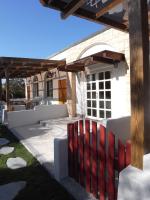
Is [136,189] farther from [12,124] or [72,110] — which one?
[72,110]

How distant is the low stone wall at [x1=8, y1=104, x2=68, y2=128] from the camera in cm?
1029

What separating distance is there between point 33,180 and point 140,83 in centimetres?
316

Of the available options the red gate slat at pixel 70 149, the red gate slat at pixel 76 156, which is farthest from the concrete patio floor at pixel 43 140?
the red gate slat at pixel 76 156

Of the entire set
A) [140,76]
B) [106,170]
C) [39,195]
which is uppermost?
[140,76]

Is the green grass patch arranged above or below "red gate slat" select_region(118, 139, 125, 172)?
below

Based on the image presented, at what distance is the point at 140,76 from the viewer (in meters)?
Result: 2.27

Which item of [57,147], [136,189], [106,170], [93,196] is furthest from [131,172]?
[57,147]

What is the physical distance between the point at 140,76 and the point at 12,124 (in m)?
8.96

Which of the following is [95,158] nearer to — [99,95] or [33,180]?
[33,180]

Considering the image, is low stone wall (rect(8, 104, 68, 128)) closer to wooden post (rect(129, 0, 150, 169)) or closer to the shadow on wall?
the shadow on wall

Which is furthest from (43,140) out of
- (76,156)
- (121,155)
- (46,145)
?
(121,155)

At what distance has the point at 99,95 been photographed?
1053 cm

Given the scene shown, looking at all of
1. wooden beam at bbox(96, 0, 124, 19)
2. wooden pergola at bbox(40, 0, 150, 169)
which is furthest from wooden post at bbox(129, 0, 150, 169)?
wooden beam at bbox(96, 0, 124, 19)

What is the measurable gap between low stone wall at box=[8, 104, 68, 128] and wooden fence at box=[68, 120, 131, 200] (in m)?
6.77
